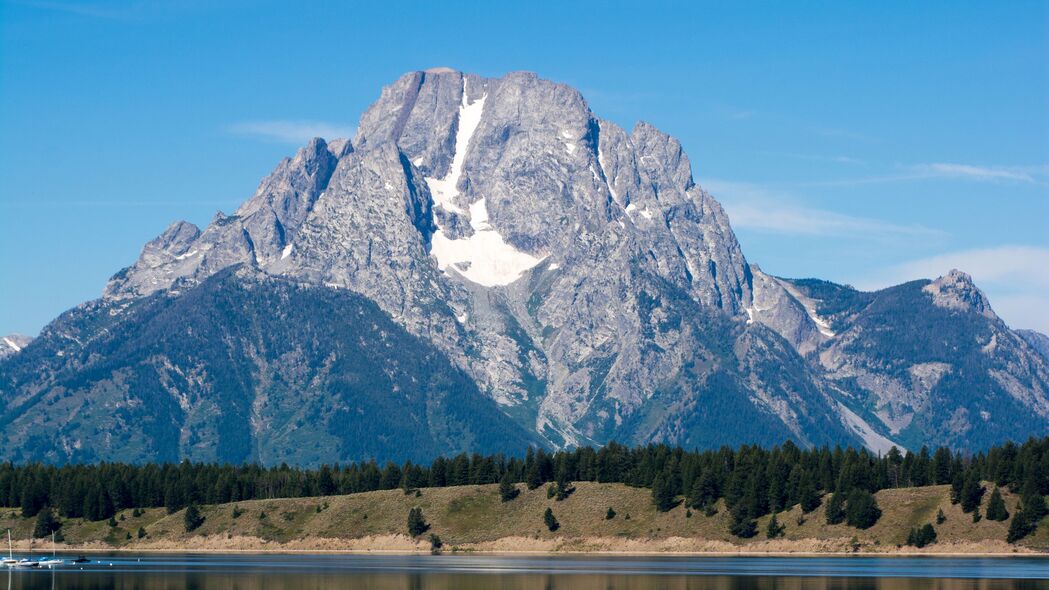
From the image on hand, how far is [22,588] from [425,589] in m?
50.8

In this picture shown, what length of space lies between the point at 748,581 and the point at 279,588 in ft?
192

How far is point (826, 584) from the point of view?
190m

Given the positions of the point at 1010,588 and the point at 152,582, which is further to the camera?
the point at 152,582

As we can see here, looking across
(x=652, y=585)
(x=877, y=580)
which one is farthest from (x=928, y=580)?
(x=652, y=585)

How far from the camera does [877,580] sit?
19412 centimetres

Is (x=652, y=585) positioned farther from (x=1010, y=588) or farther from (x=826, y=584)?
(x=1010, y=588)

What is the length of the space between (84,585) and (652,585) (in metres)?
71.0

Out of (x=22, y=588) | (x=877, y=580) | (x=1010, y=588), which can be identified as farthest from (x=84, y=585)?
(x=1010, y=588)

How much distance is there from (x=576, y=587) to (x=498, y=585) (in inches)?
387

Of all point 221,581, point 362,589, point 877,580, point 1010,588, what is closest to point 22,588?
point 221,581

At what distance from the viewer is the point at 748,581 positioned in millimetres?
196500

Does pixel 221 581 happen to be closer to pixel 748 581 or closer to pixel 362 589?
pixel 362 589

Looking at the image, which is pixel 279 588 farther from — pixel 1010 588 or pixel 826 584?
pixel 1010 588

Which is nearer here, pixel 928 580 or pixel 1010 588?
pixel 1010 588
